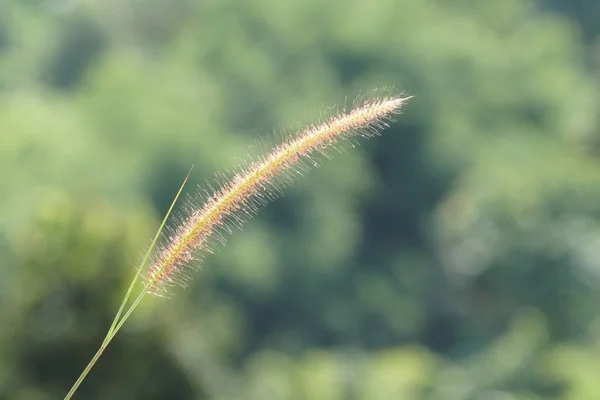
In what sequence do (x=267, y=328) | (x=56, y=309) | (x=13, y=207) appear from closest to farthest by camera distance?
(x=56, y=309) < (x=13, y=207) < (x=267, y=328)

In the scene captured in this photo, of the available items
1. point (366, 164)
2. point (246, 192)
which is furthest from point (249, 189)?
point (366, 164)

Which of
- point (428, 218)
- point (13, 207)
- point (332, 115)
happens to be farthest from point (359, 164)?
point (332, 115)

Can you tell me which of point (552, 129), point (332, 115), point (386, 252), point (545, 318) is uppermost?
point (552, 129)

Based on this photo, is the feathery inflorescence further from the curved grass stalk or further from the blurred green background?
the blurred green background

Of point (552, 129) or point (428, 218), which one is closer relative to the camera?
point (428, 218)

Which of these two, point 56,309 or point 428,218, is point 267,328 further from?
point 56,309

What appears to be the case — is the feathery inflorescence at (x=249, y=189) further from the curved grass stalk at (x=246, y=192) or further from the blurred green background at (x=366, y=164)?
the blurred green background at (x=366, y=164)
